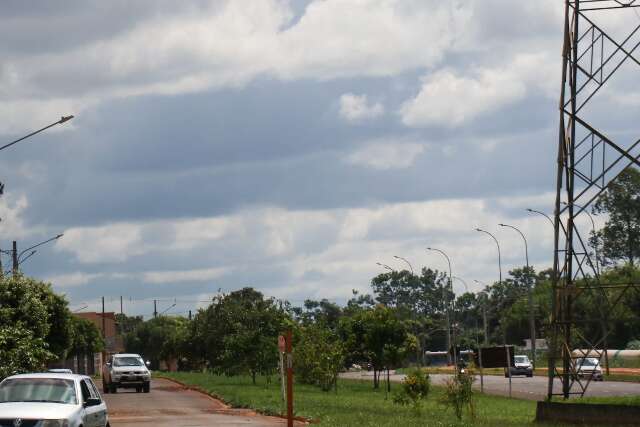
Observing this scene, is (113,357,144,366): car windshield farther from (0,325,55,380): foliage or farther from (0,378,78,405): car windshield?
(0,378,78,405): car windshield

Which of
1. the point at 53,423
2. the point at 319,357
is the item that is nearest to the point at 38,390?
the point at 53,423

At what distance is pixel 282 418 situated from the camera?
30.8 metres

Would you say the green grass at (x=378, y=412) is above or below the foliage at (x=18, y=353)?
below

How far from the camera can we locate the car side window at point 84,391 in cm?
1969

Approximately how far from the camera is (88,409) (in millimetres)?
19422

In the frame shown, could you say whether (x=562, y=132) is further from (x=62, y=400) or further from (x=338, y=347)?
(x=338, y=347)

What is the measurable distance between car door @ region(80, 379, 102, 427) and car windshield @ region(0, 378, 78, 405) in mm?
251

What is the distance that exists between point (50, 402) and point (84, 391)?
1032 mm

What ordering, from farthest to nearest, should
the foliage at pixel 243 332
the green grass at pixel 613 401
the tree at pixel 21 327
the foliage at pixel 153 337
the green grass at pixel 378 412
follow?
the foliage at pixel 153 337
the foliage at pixel 243 332
the tree at pixel 21 327
the green grass at pixel 378 412
the green grass at pixel 613 401

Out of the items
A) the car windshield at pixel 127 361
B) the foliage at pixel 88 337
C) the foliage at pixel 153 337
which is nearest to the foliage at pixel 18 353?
the car windshield at pixel 127 361

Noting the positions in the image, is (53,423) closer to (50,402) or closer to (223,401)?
(50,402)

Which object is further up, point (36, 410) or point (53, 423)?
point (36, 410)

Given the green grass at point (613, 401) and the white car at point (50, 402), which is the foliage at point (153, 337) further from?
the white car at point (50, 402)

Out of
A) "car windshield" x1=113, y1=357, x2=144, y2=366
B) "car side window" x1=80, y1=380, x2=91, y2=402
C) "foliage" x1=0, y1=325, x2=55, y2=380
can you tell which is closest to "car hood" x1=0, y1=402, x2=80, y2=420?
"car side window" x1=80, y1=380, x2=91, y2=402
